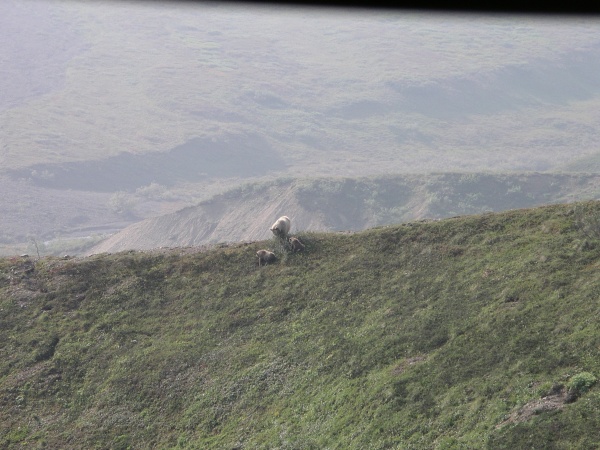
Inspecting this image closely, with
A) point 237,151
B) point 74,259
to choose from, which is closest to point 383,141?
point 237,151

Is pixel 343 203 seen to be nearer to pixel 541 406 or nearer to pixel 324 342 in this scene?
pixel 324 342

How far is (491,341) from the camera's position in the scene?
17.0 m

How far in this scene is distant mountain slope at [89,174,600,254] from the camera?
9425 cm

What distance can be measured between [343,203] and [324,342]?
264 feet

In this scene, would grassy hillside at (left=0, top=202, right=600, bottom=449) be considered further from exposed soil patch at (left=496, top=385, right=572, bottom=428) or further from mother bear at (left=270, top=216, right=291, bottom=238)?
mother bear at (left=270, top=216, right=291, bottom=238)

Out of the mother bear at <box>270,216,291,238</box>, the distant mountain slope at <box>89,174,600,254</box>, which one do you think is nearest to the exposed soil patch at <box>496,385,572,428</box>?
the mother bear at <box>270,216,291,238</box>

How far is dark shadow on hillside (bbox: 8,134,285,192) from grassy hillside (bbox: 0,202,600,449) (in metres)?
132

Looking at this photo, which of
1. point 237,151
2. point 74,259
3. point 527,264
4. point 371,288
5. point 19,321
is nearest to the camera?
point 527,264

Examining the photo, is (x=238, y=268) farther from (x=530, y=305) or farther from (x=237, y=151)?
(x=237, y=151)

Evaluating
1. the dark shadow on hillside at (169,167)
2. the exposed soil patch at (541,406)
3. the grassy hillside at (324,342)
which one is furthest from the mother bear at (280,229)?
the dark shadow on hillside at (169,167)

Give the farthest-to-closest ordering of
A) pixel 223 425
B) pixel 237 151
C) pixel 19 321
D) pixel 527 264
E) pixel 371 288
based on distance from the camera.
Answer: pixel 237 151
pixel 19 321
pixel 371 288
pixel 527 264
pixel 223 425

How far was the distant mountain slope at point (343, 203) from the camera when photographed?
94250 millimetres

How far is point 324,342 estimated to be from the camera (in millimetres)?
20109

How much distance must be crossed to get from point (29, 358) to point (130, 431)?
5482 millimetres
